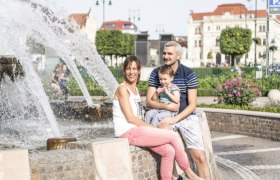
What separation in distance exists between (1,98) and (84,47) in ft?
9.82

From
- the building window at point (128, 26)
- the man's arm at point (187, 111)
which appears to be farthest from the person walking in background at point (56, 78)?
the building window at point (128, 26)

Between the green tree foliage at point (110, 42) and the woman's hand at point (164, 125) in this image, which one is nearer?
the woman's hand at point (164, 125)

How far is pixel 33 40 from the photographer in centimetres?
1227

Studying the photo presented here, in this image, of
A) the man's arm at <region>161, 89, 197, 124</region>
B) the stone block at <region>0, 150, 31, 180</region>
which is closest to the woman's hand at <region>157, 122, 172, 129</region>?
the man's arm at <region>161, 89, 197, 124</region>

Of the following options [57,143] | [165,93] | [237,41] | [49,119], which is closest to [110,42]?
[237,41]

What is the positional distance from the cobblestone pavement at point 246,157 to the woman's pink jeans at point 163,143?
2331 mm

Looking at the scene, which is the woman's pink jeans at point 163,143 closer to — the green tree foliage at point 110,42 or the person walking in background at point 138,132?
the person walking in background at point 138,132

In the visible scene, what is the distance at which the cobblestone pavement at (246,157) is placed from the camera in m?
8.90

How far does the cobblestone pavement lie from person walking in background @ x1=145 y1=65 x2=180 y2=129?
7.31 ft

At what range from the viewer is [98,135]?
10.1 meters

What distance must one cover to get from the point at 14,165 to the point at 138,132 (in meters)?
1.65

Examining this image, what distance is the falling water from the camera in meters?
10.1

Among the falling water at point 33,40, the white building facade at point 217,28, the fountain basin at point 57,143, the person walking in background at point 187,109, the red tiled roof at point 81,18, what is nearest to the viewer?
the fountain basin at point 57,143

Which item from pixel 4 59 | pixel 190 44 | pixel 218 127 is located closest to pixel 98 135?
pixel 4 59
